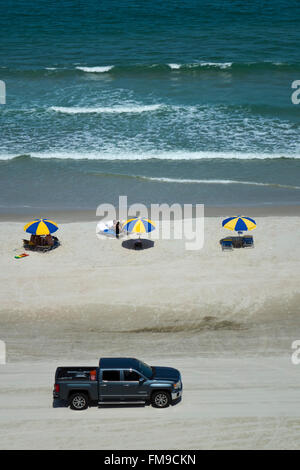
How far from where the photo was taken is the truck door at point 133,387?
16141mm

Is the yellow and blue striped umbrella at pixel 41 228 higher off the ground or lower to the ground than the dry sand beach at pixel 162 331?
higher

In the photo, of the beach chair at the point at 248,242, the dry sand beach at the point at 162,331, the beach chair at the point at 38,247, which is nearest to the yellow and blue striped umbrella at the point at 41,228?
A: the beach chair at the point at 38,247

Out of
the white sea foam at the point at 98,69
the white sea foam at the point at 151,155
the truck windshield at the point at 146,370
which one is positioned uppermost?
the white sea foam at the point at 98,69

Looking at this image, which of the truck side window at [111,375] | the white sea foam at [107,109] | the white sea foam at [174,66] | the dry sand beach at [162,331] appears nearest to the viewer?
the dry sand beach at [162,331]

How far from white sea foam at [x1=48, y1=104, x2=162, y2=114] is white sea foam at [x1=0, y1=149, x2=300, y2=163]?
6.13 m

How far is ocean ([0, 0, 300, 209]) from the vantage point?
3325cm

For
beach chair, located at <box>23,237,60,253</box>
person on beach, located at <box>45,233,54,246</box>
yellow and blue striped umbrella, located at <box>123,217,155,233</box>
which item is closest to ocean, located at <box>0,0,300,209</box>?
beach chair, located at <box>23,237,60,253</box>

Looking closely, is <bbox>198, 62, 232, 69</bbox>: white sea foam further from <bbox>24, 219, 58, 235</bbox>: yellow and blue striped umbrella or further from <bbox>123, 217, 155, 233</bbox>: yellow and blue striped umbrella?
<bbox>24, 219, 58, 235</bbox>: yellow and blue striped umbrella

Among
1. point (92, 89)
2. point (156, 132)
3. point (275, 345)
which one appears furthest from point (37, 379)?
point (92, 89)

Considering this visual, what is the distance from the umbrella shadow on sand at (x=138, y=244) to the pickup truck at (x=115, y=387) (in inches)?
383

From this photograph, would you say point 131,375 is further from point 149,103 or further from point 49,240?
point 149,103

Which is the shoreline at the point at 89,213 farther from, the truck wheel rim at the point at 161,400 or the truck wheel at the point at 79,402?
the truck wheel rim at the point at 161,400

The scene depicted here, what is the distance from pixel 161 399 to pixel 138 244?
401 inches

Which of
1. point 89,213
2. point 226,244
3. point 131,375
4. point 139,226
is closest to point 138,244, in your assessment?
point 139,226
